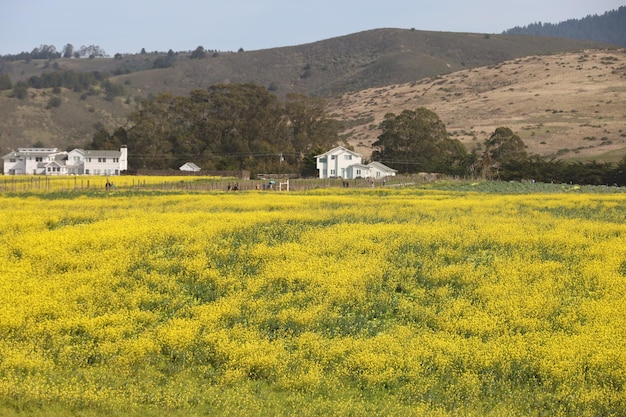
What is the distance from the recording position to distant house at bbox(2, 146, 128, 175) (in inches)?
4072

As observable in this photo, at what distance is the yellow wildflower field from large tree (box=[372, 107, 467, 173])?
74274 millimetres

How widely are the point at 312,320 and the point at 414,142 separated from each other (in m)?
88.5

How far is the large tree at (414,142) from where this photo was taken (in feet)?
321

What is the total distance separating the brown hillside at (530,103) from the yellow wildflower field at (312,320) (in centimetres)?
8592

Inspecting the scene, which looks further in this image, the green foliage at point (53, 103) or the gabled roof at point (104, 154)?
the green foliage at point (53, 103)

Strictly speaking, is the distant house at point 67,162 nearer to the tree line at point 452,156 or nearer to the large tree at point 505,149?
the tree line at point 452,156

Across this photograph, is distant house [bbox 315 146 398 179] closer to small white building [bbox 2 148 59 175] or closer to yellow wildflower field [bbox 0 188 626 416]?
small white building [bbox 2 148 59 175]

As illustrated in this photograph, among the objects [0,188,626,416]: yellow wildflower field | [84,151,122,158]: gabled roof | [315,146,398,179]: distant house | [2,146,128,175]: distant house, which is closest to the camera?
[0,188,626,416]: yellow wildflower field

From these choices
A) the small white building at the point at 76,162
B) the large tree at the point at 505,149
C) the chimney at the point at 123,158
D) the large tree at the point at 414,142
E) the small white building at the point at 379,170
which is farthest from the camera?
the small white building at the point at 76,162

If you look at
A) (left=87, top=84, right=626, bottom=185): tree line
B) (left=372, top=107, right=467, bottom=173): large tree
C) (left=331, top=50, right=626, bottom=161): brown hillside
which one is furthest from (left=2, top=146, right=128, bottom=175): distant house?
(left=331, top=50, right=626, bottom=161): brown hillside

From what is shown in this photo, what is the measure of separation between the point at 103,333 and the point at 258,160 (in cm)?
8666

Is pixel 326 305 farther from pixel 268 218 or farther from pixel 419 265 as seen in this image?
pixel 268 218

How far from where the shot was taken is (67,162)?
110m

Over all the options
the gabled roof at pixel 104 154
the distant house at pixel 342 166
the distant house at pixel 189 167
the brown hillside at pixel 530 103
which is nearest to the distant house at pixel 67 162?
the gabled roof at pixel 104 154
